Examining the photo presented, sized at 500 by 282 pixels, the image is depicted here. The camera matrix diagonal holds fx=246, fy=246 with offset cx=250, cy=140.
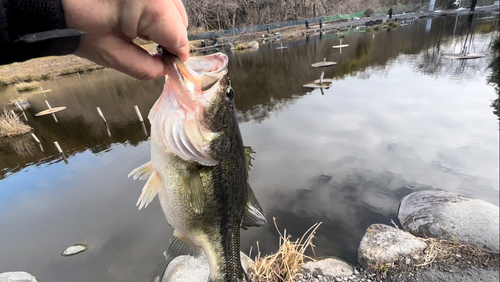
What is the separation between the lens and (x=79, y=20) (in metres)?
1.12

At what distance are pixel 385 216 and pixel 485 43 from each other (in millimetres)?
30835

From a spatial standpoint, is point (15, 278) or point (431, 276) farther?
point (15, 278)

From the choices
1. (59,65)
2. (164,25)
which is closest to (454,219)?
(164,25)

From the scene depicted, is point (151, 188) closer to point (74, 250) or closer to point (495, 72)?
point (74, 250)

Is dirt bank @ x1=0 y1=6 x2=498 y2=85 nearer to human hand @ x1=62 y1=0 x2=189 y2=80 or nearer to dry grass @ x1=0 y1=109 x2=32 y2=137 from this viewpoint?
dry grass @ x1=0 y1=109 x2=32 y2=137

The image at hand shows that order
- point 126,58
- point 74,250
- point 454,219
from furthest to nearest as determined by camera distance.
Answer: point 74,250
point 454,219
point 126,58

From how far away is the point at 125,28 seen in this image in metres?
1.19

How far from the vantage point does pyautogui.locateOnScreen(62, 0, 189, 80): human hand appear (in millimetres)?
1108

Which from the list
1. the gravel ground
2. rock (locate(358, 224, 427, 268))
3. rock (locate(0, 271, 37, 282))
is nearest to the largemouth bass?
the gravel ground

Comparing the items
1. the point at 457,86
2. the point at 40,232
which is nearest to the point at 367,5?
the point at 457,86

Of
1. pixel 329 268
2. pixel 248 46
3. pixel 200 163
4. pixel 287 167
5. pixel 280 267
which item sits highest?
pixel 200 163

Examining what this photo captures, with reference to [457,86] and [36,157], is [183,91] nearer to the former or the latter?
[36,157]

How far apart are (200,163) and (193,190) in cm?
25

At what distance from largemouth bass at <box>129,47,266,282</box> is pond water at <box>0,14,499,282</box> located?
4.20 m
